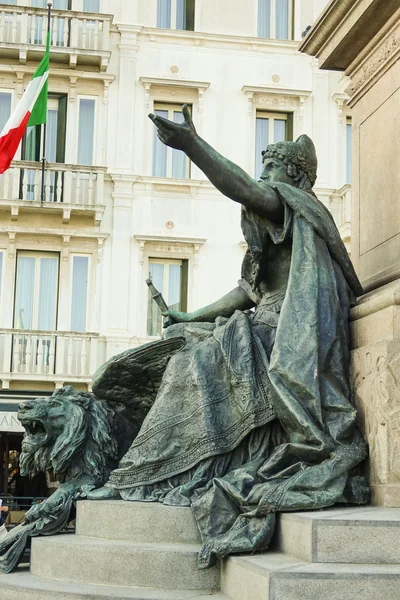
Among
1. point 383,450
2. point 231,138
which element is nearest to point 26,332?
point 231,138

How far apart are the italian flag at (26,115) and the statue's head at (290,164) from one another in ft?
44.0

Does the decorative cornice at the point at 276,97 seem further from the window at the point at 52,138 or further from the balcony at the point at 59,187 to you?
the window at the point at 52,138

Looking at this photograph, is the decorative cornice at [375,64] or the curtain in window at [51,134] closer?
the decorative cornice at [375,64]

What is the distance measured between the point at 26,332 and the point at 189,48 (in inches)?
277

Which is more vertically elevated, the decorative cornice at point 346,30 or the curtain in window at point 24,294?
the curtain in window at point 24,294

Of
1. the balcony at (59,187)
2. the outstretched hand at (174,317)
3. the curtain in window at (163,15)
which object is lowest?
the outstretched hand at (174,317)

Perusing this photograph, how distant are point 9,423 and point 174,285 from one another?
4.33m

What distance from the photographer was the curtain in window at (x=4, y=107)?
71.2 ft

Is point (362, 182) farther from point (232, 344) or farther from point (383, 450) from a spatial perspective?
point (383, 450)

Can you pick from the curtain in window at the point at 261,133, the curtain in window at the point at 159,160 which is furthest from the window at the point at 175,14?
the curtain in window at the point at 261,133

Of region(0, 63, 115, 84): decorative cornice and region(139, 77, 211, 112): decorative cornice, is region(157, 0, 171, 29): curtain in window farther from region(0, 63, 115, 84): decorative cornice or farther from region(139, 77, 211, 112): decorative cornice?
region(0, 63, 115, 84): decorative cornice

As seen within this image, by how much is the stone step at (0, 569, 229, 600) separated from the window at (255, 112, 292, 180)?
1823 cm

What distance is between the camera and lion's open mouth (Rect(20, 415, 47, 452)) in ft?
18.7

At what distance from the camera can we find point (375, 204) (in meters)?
5.71
